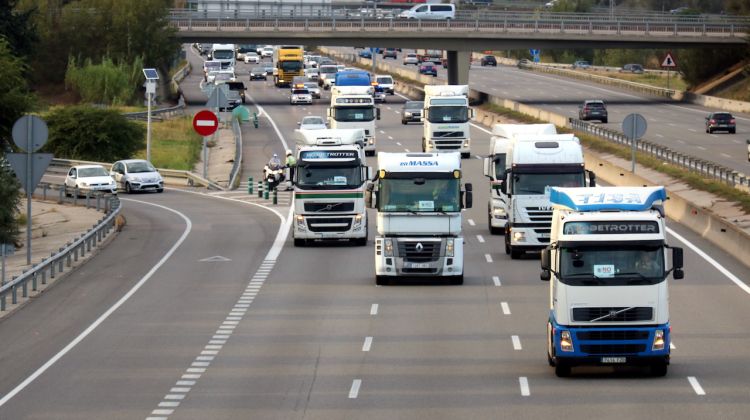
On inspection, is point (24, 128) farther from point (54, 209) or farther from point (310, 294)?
point (54, 209)

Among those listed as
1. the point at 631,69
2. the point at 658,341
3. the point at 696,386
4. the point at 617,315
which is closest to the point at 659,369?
the point at 658,341

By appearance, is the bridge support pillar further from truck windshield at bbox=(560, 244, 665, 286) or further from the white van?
truck windshield at bbox=(560, 244, 665, 286)

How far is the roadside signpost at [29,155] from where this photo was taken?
34469mm

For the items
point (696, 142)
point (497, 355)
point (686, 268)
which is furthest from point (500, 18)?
point (497, 355)

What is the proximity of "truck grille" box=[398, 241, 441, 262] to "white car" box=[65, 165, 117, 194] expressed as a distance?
2992 cm

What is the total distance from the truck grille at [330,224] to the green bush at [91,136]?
39222 mm

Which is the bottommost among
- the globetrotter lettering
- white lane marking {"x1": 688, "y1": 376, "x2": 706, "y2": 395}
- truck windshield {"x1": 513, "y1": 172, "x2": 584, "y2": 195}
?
white lane marking {"x1": 688, "y1": 376, "x2": 706, "y2": 395}

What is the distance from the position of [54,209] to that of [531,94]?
70.3m

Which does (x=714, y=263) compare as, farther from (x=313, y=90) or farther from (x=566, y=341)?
(x=313, y=90)

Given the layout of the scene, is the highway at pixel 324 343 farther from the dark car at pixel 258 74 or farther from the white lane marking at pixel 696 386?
the dark car at pixel 258 74

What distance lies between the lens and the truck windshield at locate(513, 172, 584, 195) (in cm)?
3850

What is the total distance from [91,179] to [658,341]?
44.1 meters

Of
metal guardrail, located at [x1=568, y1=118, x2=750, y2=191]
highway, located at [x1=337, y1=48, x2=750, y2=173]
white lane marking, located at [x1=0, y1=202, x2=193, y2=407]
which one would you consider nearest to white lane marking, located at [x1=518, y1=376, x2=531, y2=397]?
white lane marking, located at [x1=0, y1=202, x2=193, y2=407]

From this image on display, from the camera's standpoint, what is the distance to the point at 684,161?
2461 inches
